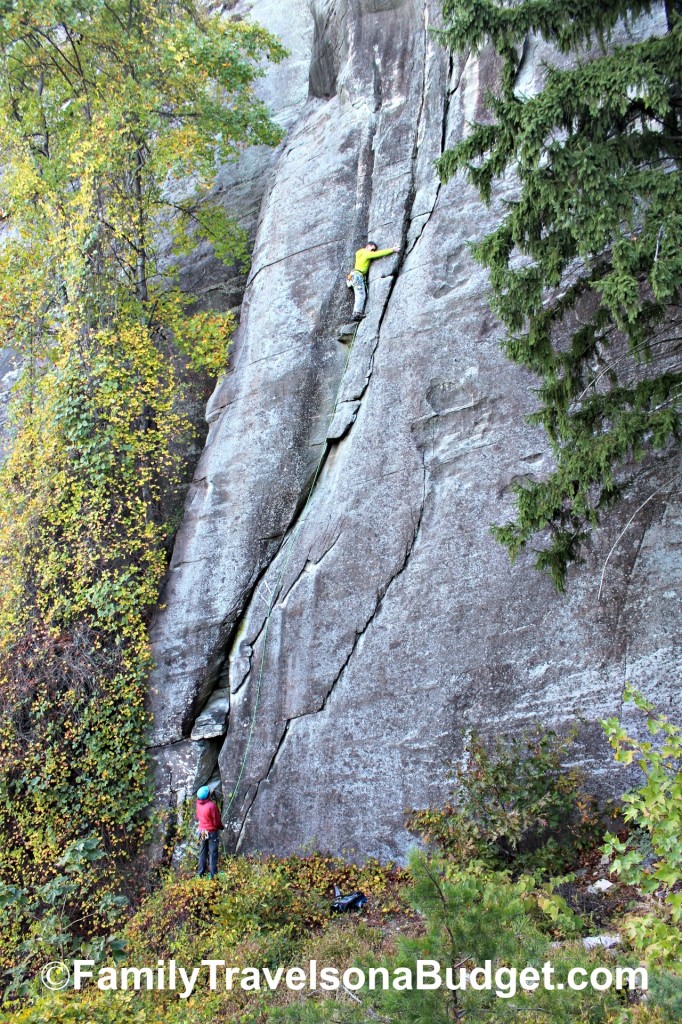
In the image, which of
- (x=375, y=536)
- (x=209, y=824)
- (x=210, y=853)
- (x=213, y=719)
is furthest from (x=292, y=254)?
(x=210, y=853)

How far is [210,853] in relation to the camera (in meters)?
9.42

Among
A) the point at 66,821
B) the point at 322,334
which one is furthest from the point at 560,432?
the point at 66,821

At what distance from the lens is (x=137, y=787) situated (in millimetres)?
10609

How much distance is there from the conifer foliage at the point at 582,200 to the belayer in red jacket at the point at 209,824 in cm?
484

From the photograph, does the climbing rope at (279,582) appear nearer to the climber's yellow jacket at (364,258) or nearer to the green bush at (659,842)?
the climber's yellow jacket at (364,258)

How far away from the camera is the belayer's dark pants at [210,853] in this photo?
9.38 m

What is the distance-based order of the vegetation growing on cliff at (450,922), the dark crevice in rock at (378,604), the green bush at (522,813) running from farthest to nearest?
the dark crevice in rock at (378,604) → the green bush at (522,813) → the vegetation growing on cliff at (450,922)

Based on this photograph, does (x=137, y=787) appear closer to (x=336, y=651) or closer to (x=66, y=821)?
(x=66, y=821)

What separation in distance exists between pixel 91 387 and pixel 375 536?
216 inches

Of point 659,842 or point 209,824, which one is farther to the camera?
point 209,824

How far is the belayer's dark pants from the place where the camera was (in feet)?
30.8

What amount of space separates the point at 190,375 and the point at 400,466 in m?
5.11

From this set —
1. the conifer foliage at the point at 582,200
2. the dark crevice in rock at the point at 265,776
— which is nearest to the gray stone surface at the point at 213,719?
the dark crevice in rock at the point at 265,776

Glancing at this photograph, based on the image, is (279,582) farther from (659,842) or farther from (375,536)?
(659,842)
